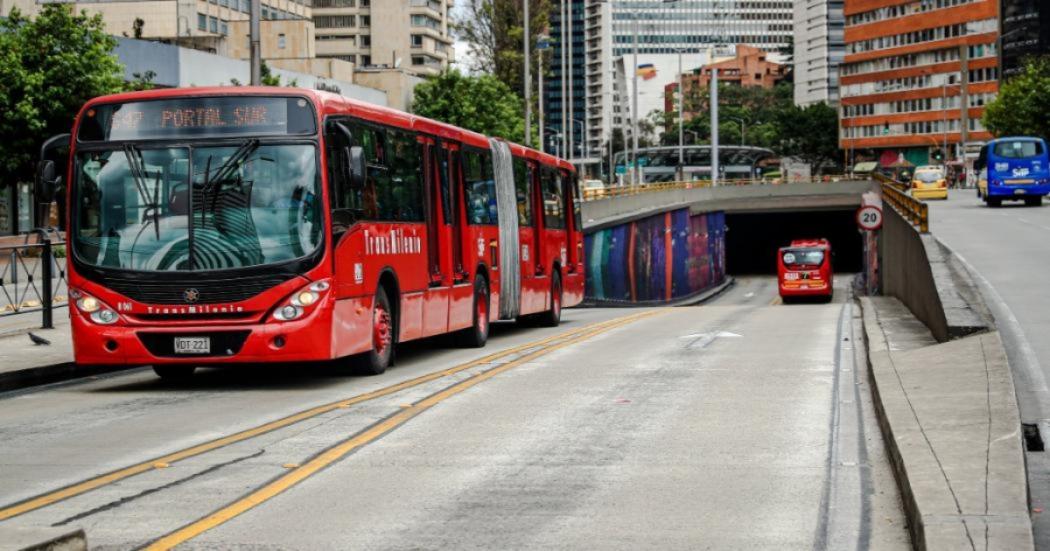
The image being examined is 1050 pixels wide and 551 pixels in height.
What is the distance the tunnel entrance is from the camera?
111 m

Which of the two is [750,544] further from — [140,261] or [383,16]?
[383,16]

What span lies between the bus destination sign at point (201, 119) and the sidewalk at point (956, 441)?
258 inches

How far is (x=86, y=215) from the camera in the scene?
1569 centimetres

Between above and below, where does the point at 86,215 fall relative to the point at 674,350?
above

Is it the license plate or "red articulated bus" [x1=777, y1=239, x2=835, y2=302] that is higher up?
the license plate

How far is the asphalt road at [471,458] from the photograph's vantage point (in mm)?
7930

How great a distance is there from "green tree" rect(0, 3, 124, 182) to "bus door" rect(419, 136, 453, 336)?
2976cm

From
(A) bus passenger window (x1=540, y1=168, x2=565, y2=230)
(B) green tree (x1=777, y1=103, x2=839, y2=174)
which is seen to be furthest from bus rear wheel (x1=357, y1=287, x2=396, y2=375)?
(B) green tree (x1=777, y1=103, x2=839, y2=174)

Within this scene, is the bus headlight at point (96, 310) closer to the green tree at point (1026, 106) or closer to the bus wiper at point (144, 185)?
the bus wiper at point (144, 185)

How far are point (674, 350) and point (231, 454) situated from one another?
1023cm

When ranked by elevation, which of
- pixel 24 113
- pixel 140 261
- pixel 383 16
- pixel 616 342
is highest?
pixel 383 16

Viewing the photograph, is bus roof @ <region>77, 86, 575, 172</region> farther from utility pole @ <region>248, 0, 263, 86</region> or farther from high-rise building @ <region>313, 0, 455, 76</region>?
high-rise building @ <region>313, 0, 455, 76</region>

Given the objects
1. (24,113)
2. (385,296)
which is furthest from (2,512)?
(24,113)

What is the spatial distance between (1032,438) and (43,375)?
11.0 metres
